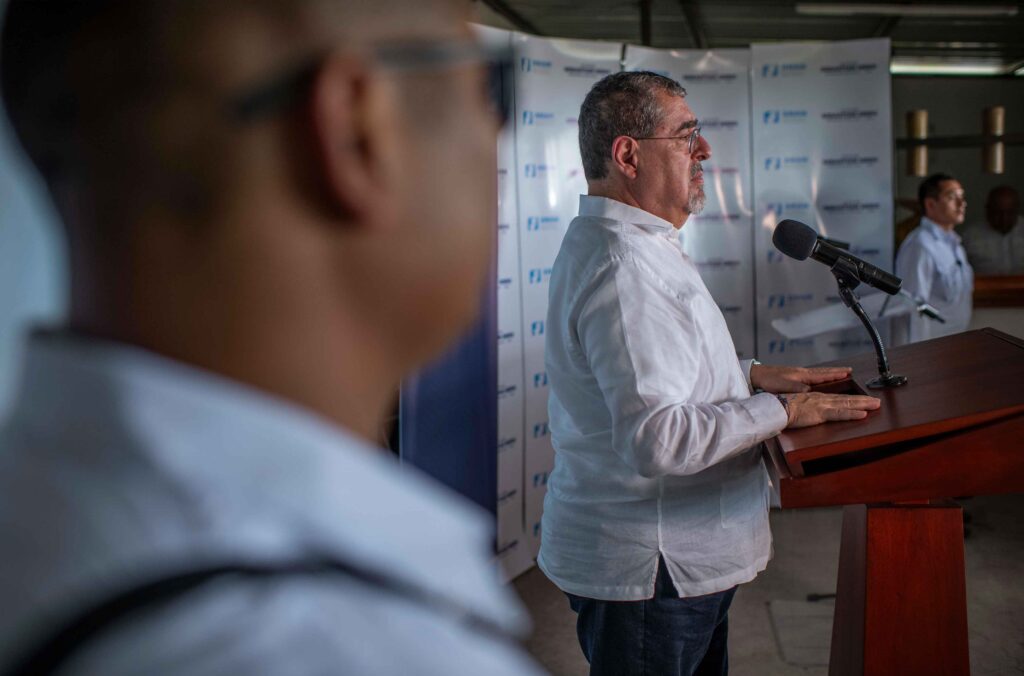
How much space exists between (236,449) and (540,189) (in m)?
3.63

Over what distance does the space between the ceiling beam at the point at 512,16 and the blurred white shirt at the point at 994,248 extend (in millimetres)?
3956

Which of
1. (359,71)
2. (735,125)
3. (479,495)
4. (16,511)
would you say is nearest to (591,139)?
(359,71)

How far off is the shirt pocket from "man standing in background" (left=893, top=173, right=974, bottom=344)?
3.23m

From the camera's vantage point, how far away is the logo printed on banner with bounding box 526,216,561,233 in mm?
3879

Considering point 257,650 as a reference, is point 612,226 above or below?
above

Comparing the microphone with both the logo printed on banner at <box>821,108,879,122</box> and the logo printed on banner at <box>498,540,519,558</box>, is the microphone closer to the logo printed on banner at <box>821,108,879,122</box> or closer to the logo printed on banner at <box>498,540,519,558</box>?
the logo printed on banner at <box>498,540,519,558</box>

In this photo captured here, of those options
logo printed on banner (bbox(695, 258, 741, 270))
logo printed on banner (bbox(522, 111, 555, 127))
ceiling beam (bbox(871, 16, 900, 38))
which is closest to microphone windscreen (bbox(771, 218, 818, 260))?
logo printed on banner (bbox(522, 111, 555, 127))

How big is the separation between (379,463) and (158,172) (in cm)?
17

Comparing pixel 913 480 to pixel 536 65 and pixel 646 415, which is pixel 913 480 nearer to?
pixel 646 415

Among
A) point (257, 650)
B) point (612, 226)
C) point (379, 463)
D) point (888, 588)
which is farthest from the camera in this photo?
point (888, 588)

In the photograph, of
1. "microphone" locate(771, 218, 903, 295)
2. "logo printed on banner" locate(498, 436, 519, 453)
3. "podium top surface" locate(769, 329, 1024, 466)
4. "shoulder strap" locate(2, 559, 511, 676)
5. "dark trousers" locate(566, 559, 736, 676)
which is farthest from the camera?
"logo printed on banner" locate(498, 436, 519, 453)

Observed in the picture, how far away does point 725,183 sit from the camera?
4.73m

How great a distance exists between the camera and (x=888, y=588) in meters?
1.79

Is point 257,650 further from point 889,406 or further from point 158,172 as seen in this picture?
point 889,406
